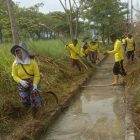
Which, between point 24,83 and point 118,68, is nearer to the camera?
point 24,83

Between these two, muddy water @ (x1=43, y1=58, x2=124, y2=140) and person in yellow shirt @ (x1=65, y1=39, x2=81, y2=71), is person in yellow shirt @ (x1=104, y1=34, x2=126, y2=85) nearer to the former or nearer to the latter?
muddy water @ (x1=43, y1=58, x2=124, y2=140)

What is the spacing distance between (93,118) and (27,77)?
6.73 ft

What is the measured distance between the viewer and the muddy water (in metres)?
6.91

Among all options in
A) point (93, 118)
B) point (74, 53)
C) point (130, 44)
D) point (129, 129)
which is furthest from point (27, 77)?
point (130, 44)

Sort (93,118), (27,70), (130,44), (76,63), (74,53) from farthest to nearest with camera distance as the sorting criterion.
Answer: (130,44), (76,63), (74,53), (93,118), (27,70)

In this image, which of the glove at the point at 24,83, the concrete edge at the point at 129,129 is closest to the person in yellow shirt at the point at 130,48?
the concrete edge at the point at 129,129

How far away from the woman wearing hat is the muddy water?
852mm

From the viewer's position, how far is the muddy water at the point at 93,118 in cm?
691

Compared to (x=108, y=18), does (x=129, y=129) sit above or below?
below

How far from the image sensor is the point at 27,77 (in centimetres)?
740

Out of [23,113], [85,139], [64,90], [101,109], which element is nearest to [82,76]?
[64,90]

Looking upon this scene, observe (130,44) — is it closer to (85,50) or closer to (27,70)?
(85,50)

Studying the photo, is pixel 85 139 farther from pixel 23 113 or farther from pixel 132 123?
pixel 23 113

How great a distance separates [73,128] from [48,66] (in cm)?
531
